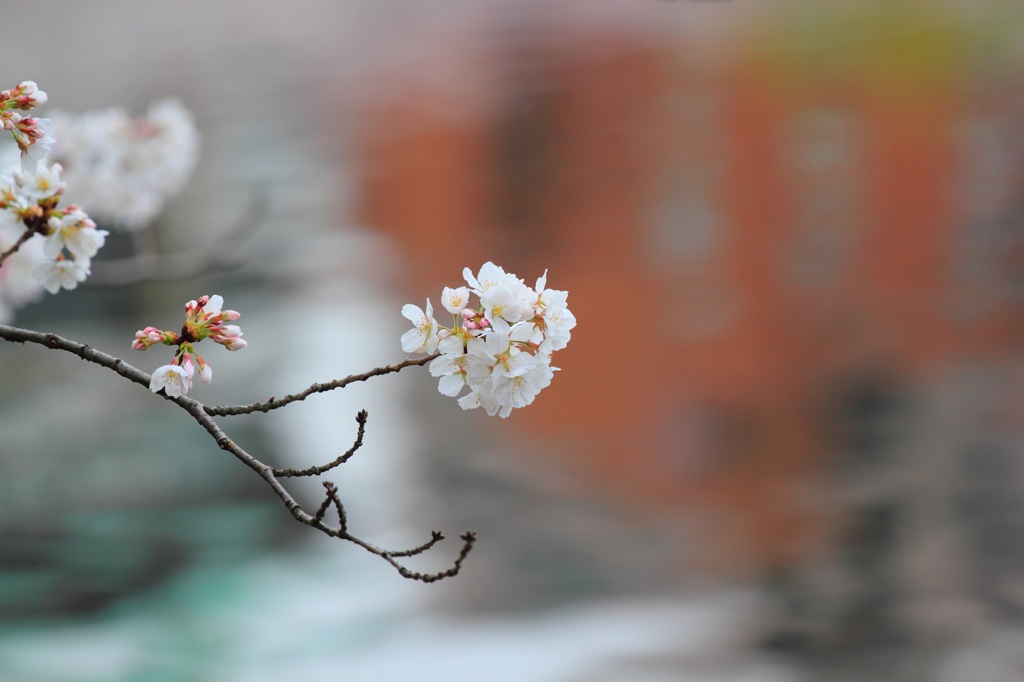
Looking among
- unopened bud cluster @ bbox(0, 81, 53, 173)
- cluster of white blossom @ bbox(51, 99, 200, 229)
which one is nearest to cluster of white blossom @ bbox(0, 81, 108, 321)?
unopened bud cluster @ bbox(0, 81, 53, 173)

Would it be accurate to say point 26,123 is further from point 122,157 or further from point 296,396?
point 122,157

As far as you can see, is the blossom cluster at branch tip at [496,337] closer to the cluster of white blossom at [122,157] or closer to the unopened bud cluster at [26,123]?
the unopened bud cluster at [26,123]

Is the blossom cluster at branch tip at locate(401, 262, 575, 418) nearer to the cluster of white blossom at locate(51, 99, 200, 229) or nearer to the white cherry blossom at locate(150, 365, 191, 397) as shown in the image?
the white cherry blossom at locate(150, 365, 191, 397)

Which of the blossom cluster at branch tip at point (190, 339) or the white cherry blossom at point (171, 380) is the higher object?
the blossom cluster at branch tip at point (190, 339)

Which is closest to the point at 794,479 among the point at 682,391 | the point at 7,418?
the point at 682,391

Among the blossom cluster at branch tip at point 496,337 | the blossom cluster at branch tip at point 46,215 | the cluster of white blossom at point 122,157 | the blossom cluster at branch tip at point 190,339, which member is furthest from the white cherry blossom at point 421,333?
the cluster of white blossom at point 122,157

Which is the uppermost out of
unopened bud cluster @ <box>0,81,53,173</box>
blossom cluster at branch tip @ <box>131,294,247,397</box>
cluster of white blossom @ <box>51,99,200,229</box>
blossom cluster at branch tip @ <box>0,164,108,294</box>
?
cluster of white blossom @ <box>51,99,200,229</box>

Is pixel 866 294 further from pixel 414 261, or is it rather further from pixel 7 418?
pixel 7 418
